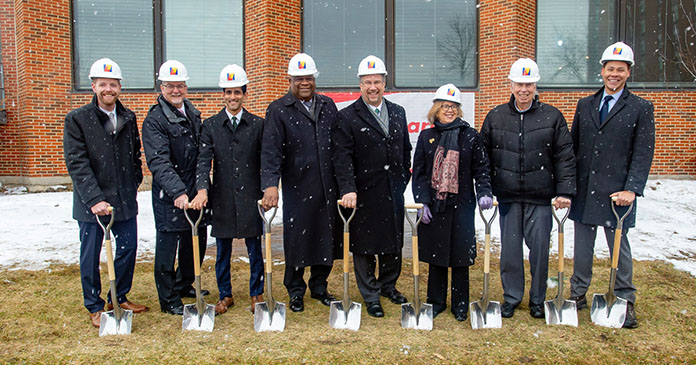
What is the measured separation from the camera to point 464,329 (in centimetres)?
410

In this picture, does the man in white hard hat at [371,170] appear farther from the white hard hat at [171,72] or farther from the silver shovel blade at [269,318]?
the white hard hat at [171,72]

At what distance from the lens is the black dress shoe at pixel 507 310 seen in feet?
14.3

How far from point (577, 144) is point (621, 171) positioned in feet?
1.44

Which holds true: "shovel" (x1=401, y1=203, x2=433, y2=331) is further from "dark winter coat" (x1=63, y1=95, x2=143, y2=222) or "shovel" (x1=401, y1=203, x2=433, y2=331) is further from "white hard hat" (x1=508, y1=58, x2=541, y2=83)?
"dark winter coat" (x1=63, y1=95, x2=143, y2=222)

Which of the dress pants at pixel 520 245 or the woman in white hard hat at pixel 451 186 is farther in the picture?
the dress pants at pixel 520 245

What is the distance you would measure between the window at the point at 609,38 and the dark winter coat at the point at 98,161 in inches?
396

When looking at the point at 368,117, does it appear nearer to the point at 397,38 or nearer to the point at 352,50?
the point at 352,50

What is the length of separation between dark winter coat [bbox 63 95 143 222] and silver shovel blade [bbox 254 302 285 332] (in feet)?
4.57

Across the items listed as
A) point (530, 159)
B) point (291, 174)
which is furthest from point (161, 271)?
point (530, 159)

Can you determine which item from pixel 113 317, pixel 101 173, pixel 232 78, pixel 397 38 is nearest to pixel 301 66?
pixel 232 78

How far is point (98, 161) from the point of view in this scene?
13.7 feet

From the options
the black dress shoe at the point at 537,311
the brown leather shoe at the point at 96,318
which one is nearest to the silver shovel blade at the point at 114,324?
the brown leather shoe at the point at 96,318

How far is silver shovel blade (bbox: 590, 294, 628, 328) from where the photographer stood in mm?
→ 4152

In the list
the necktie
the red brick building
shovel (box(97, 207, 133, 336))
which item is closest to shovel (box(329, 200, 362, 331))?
shovel (box(97, 207, 133, 336))
